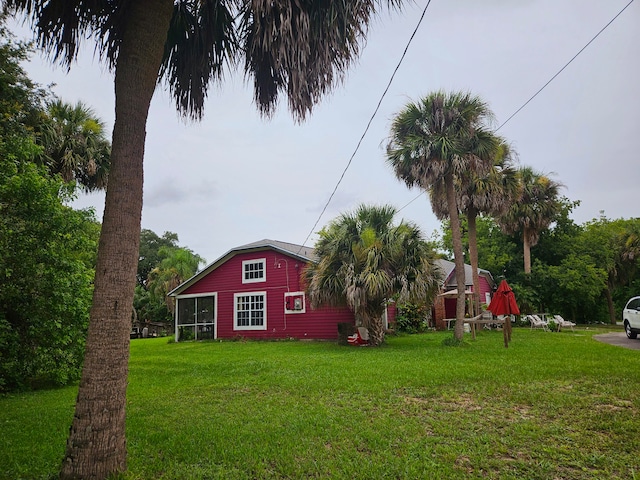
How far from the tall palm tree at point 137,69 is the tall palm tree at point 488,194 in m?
13.7

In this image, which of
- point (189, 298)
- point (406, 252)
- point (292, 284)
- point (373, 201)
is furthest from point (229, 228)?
point (406, 252)

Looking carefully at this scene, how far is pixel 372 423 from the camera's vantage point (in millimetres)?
4656

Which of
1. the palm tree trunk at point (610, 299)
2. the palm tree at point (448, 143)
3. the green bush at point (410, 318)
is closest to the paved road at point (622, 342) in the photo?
the palm tree at point (448, 143)

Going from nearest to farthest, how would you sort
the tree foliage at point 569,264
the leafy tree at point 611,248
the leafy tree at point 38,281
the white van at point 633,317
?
the leafy tree at point 38,281 < the white van at point 633,317 < the tree foliage at point 569,264 < the leafy tree at point 611,248

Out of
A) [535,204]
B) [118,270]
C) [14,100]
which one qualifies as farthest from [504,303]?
[535,204]

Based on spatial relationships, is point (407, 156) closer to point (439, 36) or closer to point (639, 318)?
point (439, 36)

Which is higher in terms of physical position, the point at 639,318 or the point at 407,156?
the point at 407,156

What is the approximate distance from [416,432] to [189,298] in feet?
62.9

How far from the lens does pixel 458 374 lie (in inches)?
287

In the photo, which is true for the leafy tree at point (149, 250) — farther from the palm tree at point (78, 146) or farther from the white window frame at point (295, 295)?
the palm tree at point (78, 146)

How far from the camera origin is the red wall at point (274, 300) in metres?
17.2

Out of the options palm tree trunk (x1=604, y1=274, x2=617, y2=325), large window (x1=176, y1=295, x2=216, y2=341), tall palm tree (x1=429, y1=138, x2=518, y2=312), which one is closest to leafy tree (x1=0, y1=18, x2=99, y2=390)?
large window (x1=176, y1=295, x2=216, y2=341)

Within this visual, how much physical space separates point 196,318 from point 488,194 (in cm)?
1576

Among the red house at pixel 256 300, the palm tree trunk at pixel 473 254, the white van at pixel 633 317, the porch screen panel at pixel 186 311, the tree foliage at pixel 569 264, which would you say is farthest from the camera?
the tree foliage at pixel 569 264
